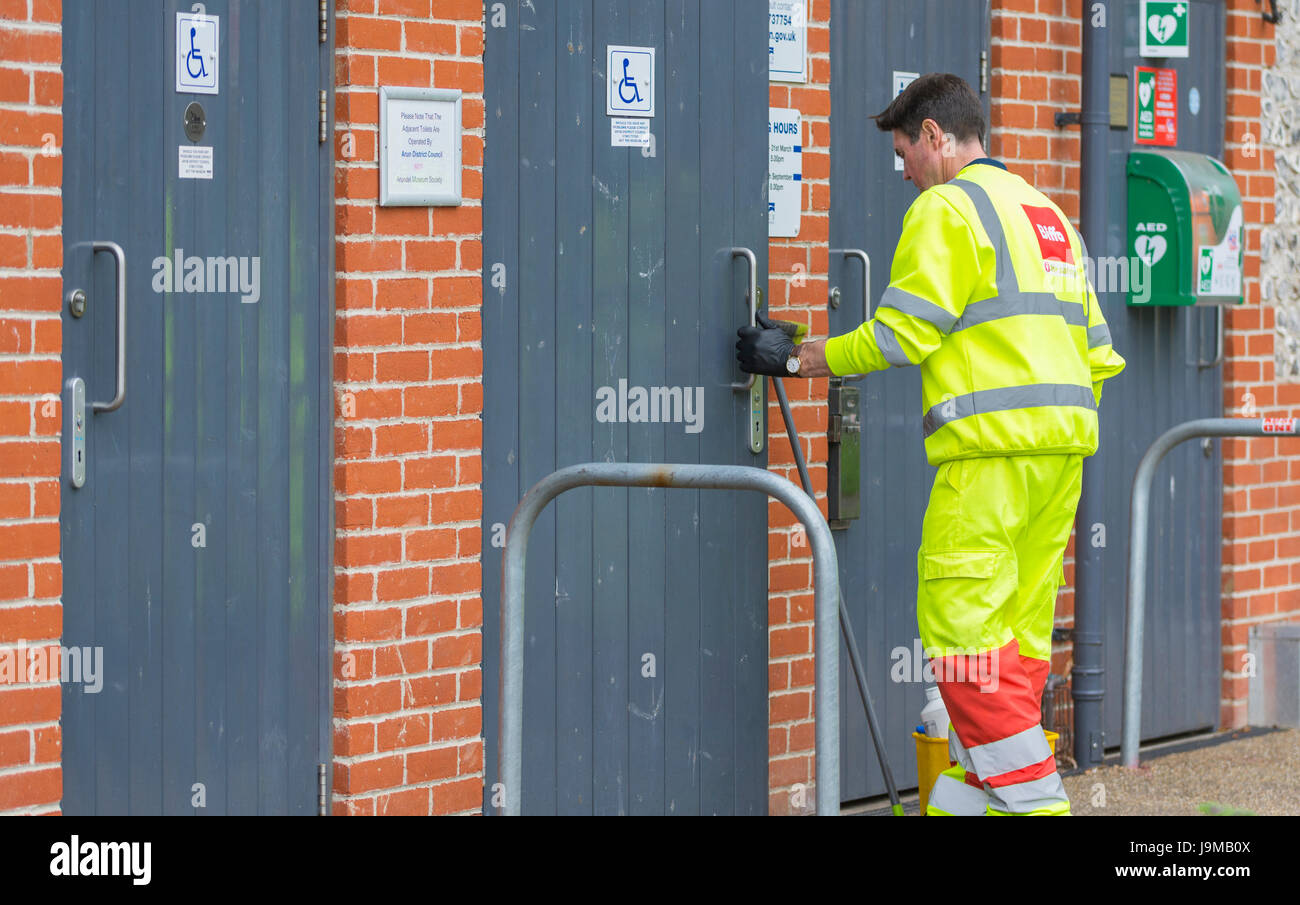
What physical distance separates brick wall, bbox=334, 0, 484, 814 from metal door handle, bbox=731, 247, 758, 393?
3.11ft

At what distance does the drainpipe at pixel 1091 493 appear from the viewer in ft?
23.0

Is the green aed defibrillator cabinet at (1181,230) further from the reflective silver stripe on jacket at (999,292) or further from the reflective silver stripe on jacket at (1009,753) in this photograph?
the reflective silver stripe on jacket at (1009,753)

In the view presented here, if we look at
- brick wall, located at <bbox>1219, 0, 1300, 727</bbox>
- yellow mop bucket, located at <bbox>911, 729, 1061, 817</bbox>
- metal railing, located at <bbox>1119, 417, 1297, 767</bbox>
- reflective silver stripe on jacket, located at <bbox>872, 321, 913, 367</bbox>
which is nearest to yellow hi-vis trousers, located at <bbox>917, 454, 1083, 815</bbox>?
reflective silver stripe on jacket, located at <bbox>872, 321, 913, 367</bbox>

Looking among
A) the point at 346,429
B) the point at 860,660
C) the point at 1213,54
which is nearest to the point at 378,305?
the point at 346,429

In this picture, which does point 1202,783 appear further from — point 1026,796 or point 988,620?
point 988,620

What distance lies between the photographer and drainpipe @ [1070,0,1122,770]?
23.0 ft

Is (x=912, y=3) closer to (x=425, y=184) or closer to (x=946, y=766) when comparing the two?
(x=425, y=184)

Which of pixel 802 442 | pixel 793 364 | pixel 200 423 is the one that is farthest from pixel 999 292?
pixel 200 423

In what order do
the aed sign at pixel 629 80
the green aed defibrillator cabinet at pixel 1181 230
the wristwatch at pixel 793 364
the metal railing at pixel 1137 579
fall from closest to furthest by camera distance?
the wristwatch at pixel 793 364, the aed sign at pixel 629 80, the metal railing at pixel 1137 579, the green aed defibrillator cabinet at pixel 1181 230

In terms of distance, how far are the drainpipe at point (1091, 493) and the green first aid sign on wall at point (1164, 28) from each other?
0.30 metres

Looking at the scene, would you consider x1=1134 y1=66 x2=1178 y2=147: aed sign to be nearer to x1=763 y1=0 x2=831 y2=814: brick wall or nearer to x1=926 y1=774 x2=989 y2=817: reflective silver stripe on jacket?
x1=763 y1=0 x2=831 y2=814: brick wall

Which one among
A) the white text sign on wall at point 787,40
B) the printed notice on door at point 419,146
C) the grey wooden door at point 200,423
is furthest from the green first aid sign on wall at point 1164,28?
the grey wooden door at point 200,423

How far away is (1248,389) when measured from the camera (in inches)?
308

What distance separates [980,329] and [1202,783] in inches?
108
